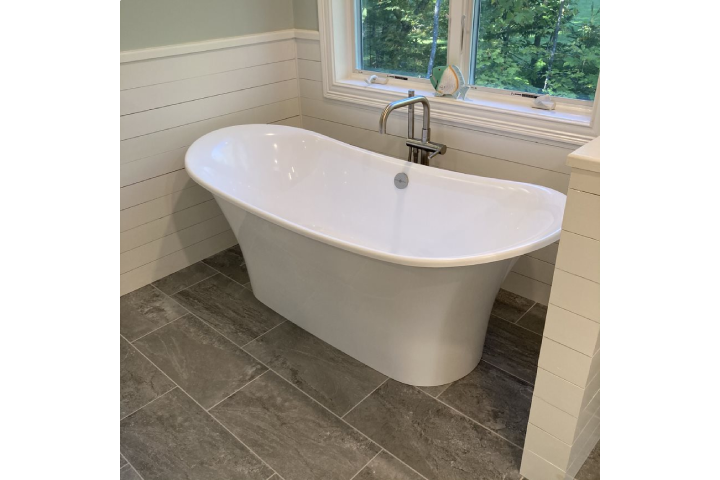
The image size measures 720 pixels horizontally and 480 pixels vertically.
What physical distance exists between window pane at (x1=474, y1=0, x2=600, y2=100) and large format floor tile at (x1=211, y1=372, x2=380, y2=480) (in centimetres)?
155

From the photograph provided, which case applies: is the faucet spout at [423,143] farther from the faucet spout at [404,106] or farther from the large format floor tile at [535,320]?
the large format floor tile at [535,320]

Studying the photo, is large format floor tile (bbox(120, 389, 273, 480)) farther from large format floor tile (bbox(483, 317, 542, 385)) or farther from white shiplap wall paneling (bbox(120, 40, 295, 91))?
white shiplap wall paneling (bbox(120, 40, 295, 91))

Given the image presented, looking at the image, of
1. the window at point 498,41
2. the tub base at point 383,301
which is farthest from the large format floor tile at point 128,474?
the window at point 498,41

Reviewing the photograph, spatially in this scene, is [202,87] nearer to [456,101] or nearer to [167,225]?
[167,225]

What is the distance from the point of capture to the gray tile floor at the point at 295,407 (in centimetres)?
163

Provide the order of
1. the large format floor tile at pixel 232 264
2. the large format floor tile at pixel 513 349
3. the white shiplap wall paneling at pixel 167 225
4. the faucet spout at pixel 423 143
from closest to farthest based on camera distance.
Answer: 1. the large format floor tile at pixel 513 349
2. the faucet spout at pixel 423 143
3. the white shiplap wall paneling at pixel 167 225
4. the large format floor tile at pixel 232 264

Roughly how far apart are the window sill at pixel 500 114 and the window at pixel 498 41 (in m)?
0.06

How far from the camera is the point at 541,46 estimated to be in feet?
7.02

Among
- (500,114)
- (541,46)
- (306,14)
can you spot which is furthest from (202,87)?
(541,46)

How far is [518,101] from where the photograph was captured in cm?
226
